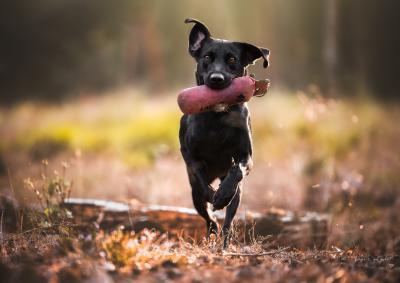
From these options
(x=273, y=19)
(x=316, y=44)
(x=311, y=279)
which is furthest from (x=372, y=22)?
(x=311, y=279)

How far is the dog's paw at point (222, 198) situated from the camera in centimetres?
497

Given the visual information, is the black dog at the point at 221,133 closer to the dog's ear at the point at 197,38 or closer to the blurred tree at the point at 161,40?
the dog's ear at the point at 197,38

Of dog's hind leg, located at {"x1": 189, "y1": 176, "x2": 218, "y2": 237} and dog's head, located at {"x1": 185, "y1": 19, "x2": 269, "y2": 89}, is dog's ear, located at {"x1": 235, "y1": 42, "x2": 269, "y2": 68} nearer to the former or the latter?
dog's head, located at {"x1": 185, "y1": 19, "x2": 269, "y2": 89}

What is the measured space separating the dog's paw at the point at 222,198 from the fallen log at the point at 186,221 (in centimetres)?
123

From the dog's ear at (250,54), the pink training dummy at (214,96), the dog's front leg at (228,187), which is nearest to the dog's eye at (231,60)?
the dog's ear at (250,54)

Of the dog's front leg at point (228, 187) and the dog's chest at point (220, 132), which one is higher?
the dog's chest at point (220, 132)

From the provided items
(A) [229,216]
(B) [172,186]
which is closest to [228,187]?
(A) [229,216]

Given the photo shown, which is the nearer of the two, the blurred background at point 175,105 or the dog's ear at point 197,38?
the dog's ear at point 197,38

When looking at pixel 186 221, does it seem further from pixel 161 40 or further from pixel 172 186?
pixel 161 40

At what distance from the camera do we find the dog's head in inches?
204

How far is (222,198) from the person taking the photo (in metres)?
4.97

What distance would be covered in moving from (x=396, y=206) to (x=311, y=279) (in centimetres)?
515

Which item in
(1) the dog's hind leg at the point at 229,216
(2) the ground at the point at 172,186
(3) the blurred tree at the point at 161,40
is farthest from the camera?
(3) the blurred tree at the point at 161,40

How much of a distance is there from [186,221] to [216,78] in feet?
7.59
